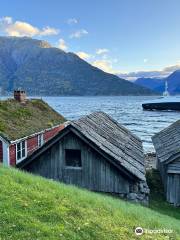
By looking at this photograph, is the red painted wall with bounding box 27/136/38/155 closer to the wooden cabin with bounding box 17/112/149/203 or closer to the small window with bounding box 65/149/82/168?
the wooden cabin with bounding box 17/112/149/203

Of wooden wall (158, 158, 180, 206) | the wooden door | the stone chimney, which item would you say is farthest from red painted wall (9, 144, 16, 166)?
the wooden door

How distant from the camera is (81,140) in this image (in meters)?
21.8

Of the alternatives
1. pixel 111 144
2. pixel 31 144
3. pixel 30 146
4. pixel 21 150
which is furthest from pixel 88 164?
pixel 31 144

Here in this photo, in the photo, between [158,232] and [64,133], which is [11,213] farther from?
[64,133]

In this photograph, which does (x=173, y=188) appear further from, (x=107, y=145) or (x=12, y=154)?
(x=12, y=154)

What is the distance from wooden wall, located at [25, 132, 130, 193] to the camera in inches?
840

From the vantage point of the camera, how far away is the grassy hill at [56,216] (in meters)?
10.3

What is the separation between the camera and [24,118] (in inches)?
1350

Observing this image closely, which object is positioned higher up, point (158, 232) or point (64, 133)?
point (64, 133)

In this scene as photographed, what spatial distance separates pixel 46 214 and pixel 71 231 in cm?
117

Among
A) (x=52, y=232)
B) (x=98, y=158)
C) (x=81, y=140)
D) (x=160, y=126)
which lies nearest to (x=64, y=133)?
(x=81, y=140)

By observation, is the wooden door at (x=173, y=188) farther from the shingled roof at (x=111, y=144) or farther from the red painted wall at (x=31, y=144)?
the red painted wall at (x=31, y=144)

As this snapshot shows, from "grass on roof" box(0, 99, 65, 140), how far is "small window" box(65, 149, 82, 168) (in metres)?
6.71

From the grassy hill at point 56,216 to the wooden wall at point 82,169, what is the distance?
6851 mm
